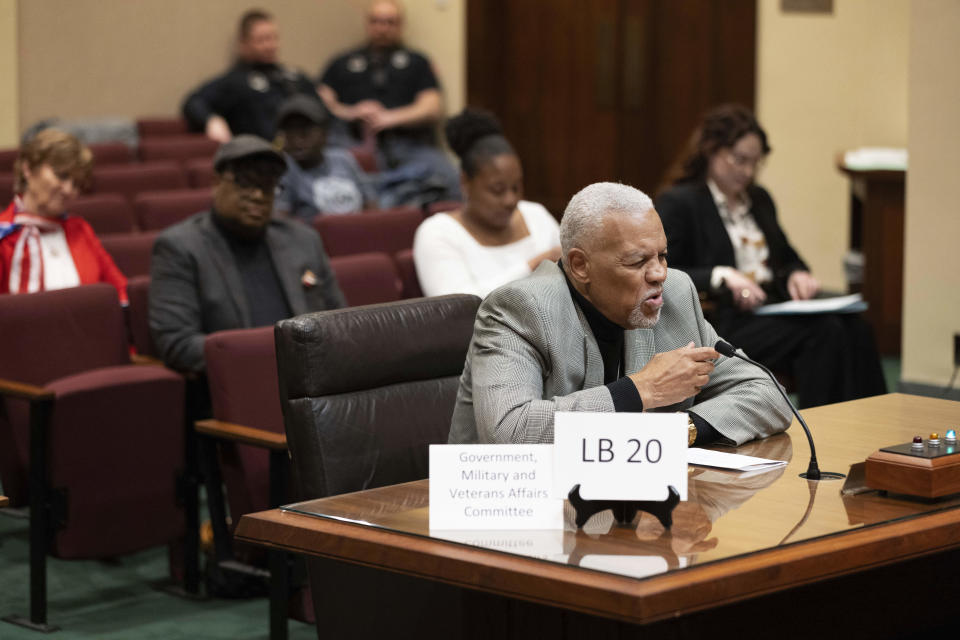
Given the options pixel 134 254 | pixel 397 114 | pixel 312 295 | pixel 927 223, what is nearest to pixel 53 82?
pixel 397 114

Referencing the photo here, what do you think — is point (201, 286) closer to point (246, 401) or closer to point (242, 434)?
point (246, 401)

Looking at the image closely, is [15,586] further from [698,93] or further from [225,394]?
[698,93]

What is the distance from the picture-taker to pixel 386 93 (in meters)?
9.52

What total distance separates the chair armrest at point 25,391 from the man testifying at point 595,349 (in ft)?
4.71

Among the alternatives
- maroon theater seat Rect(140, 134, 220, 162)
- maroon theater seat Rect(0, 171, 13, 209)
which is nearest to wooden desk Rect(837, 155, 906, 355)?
maroon theater seat Rect(140, 134, 220, 162)

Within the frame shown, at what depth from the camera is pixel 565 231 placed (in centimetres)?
260

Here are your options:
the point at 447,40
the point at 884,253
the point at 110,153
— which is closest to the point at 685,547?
the point at 884,253

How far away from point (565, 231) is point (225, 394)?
1.28m

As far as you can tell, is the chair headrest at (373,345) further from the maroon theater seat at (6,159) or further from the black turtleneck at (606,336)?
the maroon theater seat at (6,159)

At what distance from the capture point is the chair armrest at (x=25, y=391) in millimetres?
3596

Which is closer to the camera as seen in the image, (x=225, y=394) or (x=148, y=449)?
(x=225, y=394)

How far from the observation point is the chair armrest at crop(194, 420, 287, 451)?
3.35 meters

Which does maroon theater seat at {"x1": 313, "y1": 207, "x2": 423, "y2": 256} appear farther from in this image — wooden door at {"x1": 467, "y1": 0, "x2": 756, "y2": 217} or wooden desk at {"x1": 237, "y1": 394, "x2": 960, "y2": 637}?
wooden door at {"x1": 467, "y1": 0, "x2": 756, "y2": 217}

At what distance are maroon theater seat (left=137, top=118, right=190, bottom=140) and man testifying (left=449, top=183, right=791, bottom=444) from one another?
6.79m
